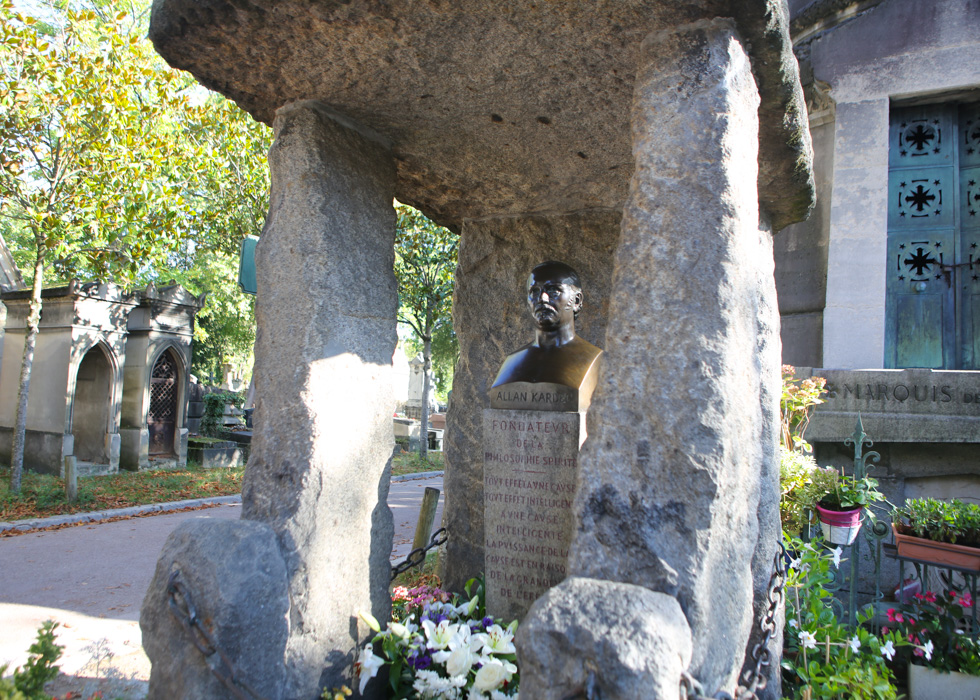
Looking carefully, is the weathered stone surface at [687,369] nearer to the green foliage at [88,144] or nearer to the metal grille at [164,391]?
the green foliage at [88,144]

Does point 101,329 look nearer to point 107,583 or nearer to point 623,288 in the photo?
point 107,583

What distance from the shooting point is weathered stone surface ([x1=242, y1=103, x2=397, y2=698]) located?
99.0 inches

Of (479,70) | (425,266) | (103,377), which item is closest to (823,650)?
(479,70)

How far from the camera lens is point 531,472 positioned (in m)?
3.07

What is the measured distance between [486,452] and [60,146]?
29.2ft

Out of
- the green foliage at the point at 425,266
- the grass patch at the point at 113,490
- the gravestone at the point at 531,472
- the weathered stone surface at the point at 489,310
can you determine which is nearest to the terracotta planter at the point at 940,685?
the gravestone at the point at 531,472

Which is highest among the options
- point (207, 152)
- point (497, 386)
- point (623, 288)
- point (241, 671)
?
point (207, 152)

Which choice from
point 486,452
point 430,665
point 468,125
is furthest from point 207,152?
point 430,665

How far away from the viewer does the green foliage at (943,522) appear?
3621mm

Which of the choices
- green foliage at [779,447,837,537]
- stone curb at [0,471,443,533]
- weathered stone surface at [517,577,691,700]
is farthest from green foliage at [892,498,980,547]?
stone curb at [0,471,443,533]

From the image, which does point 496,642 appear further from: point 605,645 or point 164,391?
point 164,391

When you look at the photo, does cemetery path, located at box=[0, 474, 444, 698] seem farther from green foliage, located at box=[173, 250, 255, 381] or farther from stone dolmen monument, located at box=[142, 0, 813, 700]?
green foliage, located at box=[173, 250, 255, 381]

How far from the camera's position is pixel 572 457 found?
3.00 metres

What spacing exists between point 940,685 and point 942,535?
0.84 metres
